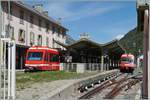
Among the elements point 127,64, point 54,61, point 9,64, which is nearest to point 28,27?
point 127,64

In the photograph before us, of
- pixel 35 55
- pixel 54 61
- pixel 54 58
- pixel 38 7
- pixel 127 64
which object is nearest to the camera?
pixel 35 55

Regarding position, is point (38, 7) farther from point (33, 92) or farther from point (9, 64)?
point (9, 64)

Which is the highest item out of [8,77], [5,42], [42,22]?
[42,22]

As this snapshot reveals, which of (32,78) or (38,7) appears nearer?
(32,78)

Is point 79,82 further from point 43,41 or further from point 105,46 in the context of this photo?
point 43,41

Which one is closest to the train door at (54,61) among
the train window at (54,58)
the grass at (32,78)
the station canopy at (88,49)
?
the train window at (54,58)

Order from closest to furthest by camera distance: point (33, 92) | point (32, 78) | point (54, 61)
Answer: point (33, 92) < point (32, 78) < point (54, 61)

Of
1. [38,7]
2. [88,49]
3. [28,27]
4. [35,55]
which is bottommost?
[35,55]

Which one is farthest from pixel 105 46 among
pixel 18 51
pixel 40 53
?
pixel 40 53

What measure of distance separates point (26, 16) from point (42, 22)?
7.69m

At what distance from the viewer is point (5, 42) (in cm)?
1018

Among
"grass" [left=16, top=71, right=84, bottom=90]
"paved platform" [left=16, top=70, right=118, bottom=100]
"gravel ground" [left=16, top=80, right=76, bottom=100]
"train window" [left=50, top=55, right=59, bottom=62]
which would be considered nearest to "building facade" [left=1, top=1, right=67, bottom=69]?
"train window" [left=50, top=55, right=59, bottom=62]

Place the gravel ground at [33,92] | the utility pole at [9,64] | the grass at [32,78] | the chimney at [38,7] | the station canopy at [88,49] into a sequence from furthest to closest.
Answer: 1. the chimney at [38,7]
2. the station canopy at [88,49]
3. the grass at [32,78]
4. the gravel ground at [33,92]
5. the utility pole at [9,64]

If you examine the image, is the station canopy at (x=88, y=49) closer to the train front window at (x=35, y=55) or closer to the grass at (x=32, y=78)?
the train front window at (x=35, y=55)
